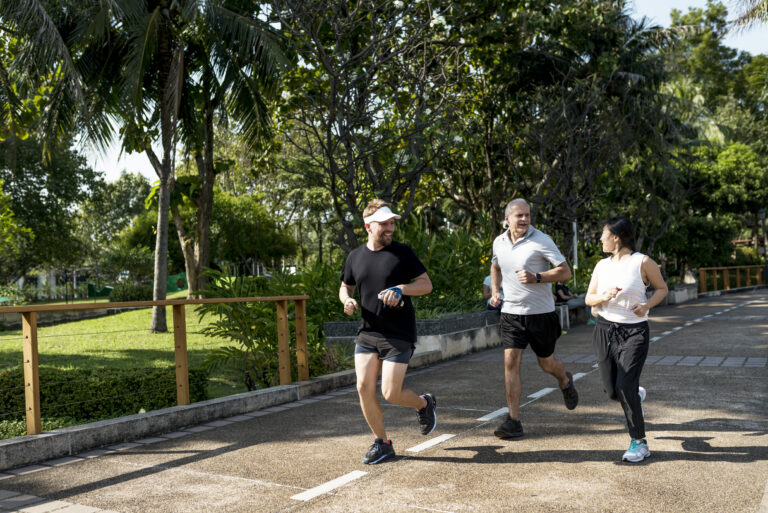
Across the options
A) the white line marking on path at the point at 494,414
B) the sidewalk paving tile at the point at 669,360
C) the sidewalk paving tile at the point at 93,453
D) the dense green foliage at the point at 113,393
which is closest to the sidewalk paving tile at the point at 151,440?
the sidewalk paving tile at the point at 93,453

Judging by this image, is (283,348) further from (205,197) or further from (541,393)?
(205,197)

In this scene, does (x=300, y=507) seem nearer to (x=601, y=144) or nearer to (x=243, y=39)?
(x=243, y=39)

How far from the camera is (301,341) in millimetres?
8633

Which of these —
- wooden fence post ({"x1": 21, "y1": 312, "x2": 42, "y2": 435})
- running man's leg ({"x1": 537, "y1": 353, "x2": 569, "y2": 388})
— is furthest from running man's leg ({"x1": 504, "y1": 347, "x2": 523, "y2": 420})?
wooden fence post ({"x1": 21, "y1": 312, "x2": 42, "y2": 435})

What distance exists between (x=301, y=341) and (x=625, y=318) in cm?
440

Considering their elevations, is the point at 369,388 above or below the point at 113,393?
above

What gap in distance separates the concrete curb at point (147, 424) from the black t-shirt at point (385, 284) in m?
2.43

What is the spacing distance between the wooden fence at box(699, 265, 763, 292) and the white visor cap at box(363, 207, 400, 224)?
29655 millimetres

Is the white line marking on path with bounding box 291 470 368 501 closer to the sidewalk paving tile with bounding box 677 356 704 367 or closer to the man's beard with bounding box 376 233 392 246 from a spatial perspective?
the man's beard with bounding box 376 233 392 246

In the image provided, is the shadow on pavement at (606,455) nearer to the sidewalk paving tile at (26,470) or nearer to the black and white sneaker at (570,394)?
the black and white sneaker at (570,394)

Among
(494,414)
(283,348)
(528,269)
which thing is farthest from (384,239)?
(283,348)

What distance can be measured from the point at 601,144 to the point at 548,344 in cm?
1648

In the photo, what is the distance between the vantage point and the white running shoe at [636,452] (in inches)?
197

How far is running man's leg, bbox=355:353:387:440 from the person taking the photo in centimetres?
520
